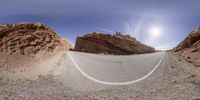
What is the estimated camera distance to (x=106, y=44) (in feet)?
140

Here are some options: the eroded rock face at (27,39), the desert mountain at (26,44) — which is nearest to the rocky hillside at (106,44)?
the eroded rock face at (27,39)

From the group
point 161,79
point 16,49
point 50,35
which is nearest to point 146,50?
point 50,35

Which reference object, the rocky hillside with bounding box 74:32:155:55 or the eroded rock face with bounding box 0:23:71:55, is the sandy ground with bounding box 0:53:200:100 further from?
the rocky hillside with bounding box 74:32:155:55

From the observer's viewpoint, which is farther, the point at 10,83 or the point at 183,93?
the point at 10,83

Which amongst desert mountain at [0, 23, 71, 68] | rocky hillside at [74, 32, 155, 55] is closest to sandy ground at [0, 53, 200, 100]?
desert mountain at [0, 23, 71, 68]

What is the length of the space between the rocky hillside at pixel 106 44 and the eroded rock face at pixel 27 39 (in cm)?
757

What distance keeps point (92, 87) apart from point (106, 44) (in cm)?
2883

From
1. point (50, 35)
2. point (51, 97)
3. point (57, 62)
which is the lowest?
point (51, 97)

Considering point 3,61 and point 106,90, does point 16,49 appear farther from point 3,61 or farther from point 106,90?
point 106,90

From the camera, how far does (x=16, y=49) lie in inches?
1137

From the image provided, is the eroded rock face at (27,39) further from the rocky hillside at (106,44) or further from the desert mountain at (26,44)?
the rocky hillside at (106,44)

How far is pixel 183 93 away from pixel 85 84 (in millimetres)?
5293

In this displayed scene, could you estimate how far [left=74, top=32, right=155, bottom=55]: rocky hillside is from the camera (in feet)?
138

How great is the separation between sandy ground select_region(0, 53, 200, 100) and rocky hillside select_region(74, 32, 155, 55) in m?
20.2
